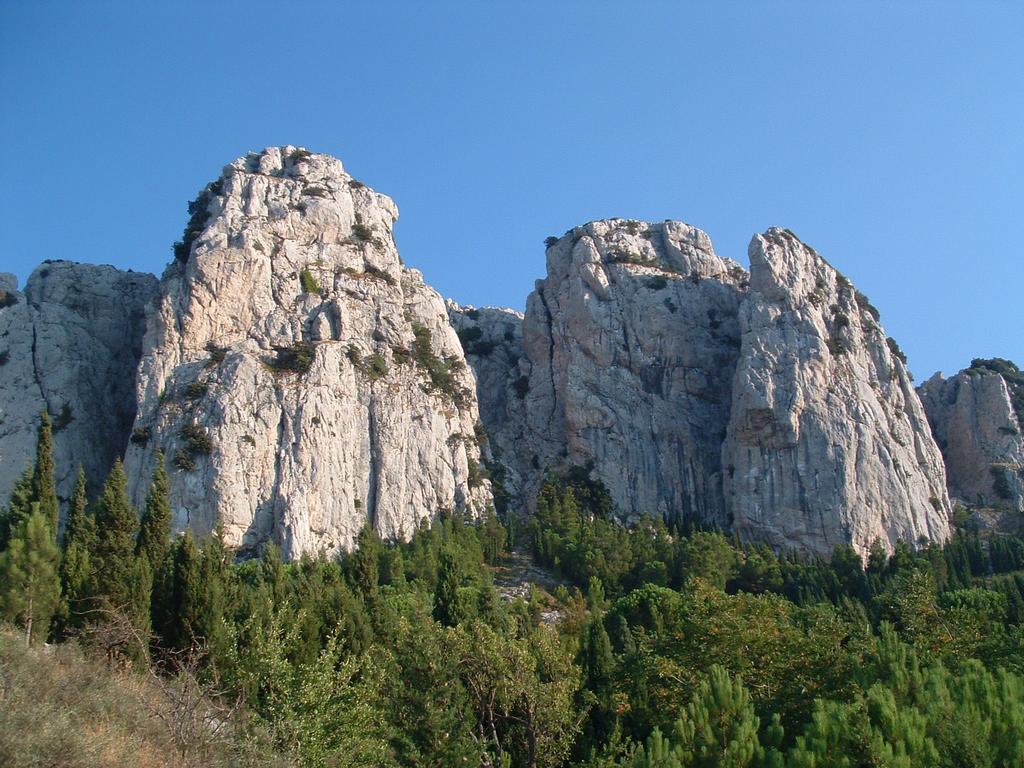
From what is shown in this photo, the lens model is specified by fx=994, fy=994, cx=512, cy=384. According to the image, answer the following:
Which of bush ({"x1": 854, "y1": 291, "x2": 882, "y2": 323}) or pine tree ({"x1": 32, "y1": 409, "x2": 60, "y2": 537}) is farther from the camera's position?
bush ({"x1": 854, "y1": 291, "x2": 882, "y2": 323})

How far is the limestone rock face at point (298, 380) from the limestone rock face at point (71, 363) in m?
6.51

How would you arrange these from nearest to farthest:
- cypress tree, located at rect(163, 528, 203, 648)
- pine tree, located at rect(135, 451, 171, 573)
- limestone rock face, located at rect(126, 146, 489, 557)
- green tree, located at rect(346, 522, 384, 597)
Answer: cypress tree, located at rect(163, 528, 203, 648), pine tree, located at rect(135, 451, 171, 573), green tree, located at rect(346, 522, 384, 597), limestone rock face, located at rect(126, 146, 489, 557)

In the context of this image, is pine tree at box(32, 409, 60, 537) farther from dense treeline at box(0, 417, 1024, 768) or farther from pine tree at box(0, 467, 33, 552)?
pine tree at box(0, 467, 33, 552)

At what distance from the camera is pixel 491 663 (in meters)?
27.9

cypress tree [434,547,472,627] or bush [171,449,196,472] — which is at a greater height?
bush [171,449,196,472]

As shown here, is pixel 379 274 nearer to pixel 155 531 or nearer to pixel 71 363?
pixel 71 363

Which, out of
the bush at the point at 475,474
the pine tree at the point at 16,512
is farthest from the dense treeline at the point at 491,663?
the bush at the point at 475,474

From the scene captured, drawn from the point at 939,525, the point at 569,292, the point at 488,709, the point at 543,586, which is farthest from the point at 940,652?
the point at 569,292

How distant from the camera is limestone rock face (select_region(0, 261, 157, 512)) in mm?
64375

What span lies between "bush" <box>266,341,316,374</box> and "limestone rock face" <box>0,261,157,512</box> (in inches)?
483

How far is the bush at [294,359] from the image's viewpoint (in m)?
64.4

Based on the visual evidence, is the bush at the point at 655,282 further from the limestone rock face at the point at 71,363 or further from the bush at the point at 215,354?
the limestone rock face at the point at 71,363

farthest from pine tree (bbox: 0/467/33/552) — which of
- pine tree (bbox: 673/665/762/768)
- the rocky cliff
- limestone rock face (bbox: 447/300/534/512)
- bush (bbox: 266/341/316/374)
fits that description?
limestone rock face (bbox: 447/300/534/512)

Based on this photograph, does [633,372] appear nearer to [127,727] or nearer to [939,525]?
[939,525]
